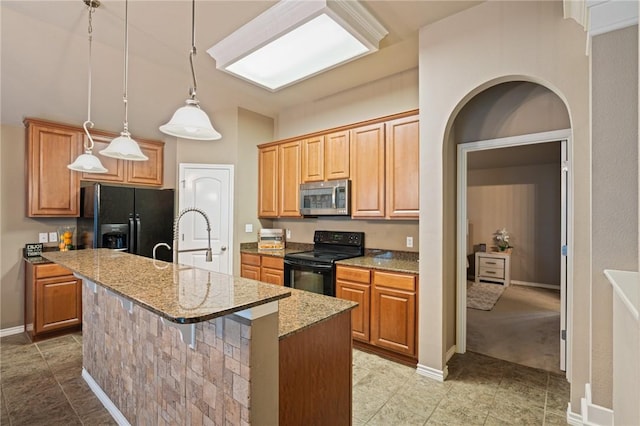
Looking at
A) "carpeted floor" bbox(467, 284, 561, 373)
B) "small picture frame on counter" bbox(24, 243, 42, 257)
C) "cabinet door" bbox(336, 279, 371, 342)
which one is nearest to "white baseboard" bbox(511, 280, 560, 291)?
"carpeted floor" bbox(467, 284, 561, 373)

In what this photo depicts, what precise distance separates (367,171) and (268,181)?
173 cm

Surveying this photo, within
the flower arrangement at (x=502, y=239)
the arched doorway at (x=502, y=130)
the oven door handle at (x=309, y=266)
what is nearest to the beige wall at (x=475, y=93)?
the arched doorway at (x=502, y=130)

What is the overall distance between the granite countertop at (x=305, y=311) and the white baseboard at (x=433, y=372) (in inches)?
60.3

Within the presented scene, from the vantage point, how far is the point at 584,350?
2023mm

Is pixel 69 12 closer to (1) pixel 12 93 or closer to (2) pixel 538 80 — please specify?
(1) pixel 12 93

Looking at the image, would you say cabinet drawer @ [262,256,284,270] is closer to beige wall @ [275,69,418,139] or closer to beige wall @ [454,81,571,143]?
beige wall @ [275,69,418,139]

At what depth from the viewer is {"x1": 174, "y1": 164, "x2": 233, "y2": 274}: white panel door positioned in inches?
172

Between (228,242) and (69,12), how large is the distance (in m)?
2.94

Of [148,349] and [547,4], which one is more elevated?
[547,4]

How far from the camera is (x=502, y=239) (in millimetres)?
6320

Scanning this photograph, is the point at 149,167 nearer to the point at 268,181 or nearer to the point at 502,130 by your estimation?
the point at 268,181

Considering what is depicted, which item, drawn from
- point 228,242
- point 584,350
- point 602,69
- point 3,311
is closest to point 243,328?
point 584,350

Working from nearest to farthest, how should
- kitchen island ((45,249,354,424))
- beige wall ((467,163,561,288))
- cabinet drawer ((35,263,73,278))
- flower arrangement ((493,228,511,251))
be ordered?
kitchen island ((45,249,354,424))
cabinet drawer ((35,263,73,278))
beige wall ((467,163,561,288))
flower arrangement ((493,228,511,251))

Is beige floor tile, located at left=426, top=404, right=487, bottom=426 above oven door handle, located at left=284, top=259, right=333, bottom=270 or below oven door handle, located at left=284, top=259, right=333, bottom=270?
below
